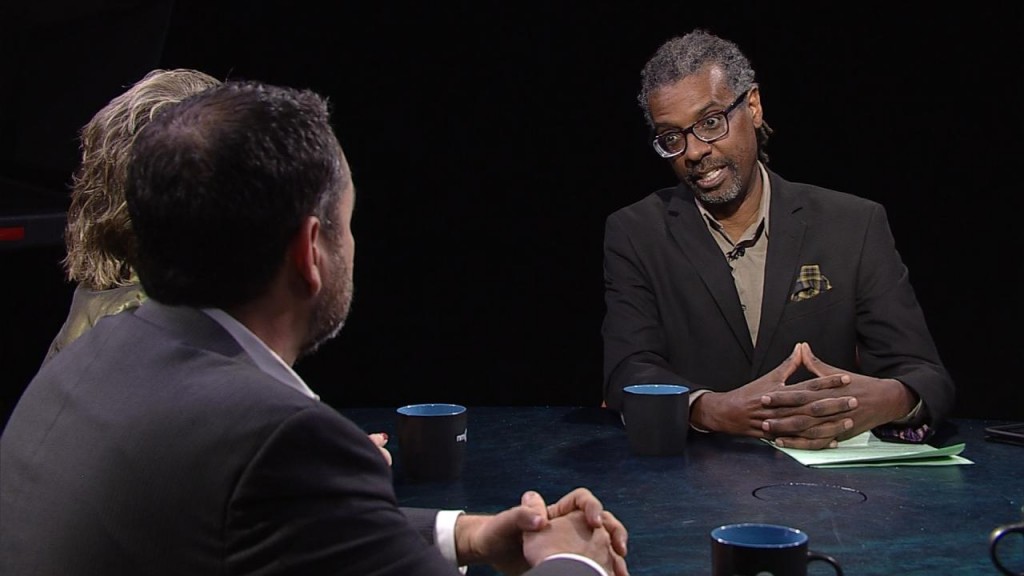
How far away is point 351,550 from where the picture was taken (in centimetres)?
96

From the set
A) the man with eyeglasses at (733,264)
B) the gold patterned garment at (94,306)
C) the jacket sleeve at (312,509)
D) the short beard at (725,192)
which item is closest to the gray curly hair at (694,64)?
the man with eyeglasses at (733,264)

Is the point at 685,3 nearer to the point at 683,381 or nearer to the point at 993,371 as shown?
the point at 993,371

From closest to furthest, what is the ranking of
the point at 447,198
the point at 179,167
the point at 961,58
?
the point at 179,167 < the point at 961,58 < the point at 447,198

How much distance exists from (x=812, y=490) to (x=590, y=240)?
95.7 inches

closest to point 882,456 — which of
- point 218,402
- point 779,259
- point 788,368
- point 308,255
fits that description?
point 788,368

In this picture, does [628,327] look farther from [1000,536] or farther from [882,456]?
[1000,536]

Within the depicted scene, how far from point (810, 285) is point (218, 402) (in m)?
1.89

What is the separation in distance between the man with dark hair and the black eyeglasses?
1.60 metres

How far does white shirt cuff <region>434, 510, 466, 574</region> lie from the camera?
1.40 metres

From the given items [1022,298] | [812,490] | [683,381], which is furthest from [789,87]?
[812,490]

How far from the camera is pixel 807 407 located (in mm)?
1965

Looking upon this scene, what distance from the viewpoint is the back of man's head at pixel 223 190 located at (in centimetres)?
104

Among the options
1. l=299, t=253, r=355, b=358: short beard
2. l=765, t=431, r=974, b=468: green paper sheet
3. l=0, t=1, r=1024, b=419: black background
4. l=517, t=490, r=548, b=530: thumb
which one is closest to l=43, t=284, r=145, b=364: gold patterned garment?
l=299, t=253, r=355, b=358: short beard

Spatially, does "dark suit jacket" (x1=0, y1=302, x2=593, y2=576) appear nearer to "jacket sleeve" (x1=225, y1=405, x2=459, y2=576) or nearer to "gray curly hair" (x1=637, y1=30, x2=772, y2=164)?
"jacket sleeve" (x1=225, y1=405, x2=459, y2=576)
